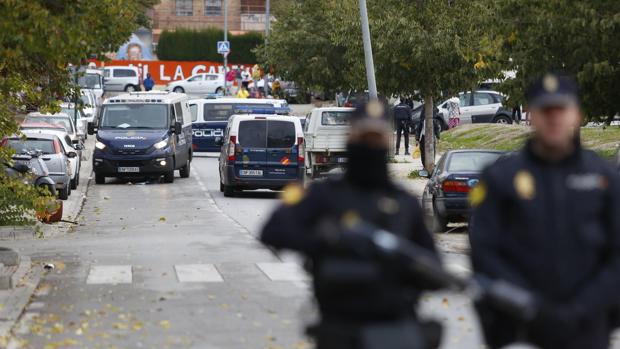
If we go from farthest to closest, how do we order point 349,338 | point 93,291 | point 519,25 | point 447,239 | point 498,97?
point 498,97
point 519,25
point 447,239
point 93,291
point 349,338

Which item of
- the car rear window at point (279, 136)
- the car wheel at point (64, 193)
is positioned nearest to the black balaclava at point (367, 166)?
the car wheel at point (64, 193)

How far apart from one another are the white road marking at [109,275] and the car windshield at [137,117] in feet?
65.5

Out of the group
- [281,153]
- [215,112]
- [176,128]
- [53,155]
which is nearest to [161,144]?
[176,128]

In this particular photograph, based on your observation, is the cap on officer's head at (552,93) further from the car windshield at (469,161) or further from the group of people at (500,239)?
the car windshield at (469,161)

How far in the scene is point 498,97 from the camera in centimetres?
5534

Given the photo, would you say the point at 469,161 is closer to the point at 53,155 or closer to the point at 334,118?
the point at 53,155

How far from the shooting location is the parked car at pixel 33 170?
24998mm

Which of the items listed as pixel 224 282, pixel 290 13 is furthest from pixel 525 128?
pixel 224 282

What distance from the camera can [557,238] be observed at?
233 inches

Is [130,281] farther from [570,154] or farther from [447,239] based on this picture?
[570,154]

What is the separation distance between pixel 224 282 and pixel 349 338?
1015 cm

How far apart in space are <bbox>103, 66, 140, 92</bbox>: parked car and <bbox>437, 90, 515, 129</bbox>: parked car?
1162 inches

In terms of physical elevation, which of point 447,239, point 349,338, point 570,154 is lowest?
point 447,239

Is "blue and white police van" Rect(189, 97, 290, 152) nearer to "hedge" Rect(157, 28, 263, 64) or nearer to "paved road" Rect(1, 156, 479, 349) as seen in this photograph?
"paved road" Rect(1, 156, 479, 349)
